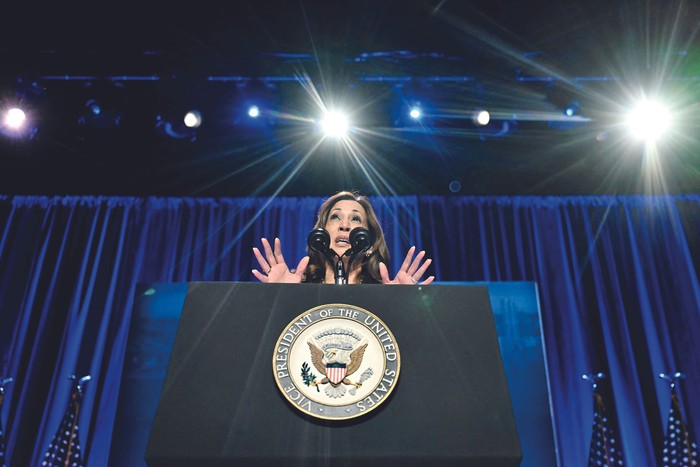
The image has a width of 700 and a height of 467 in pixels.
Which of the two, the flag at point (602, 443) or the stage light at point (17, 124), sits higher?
the stage light at point (17, 124)

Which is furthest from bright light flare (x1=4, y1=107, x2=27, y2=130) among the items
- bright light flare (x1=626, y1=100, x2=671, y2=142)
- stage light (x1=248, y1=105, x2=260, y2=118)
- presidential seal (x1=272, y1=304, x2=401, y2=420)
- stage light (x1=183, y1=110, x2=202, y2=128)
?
bright light flare (x1=626, y1=100, x2=671, y2=142)

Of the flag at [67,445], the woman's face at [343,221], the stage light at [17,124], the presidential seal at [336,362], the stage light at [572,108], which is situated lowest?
the flag at [67,445]

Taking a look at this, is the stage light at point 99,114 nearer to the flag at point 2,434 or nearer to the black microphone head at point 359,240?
the flag at point 2,434

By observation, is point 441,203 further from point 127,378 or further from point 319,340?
point 319,340

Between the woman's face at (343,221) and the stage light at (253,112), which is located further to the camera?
the stage light at (253,112)

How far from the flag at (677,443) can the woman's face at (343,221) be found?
437 cm

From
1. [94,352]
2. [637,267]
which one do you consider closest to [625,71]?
[637,267]

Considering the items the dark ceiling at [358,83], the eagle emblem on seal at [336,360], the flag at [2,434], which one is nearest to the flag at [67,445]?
the flag at [2,434]

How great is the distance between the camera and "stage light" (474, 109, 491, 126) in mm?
4988

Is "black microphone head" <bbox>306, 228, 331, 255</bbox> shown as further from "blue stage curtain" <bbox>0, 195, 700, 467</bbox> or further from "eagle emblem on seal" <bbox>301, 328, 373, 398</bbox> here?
"blue stage curtain" <bbox>0, 195, 700, 467</bbox>

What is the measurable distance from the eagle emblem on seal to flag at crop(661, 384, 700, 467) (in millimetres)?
5250

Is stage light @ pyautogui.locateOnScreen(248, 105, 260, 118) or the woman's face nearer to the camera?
the woman's face

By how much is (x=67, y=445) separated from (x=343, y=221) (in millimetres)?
4180

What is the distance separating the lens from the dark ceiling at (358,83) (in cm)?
445
